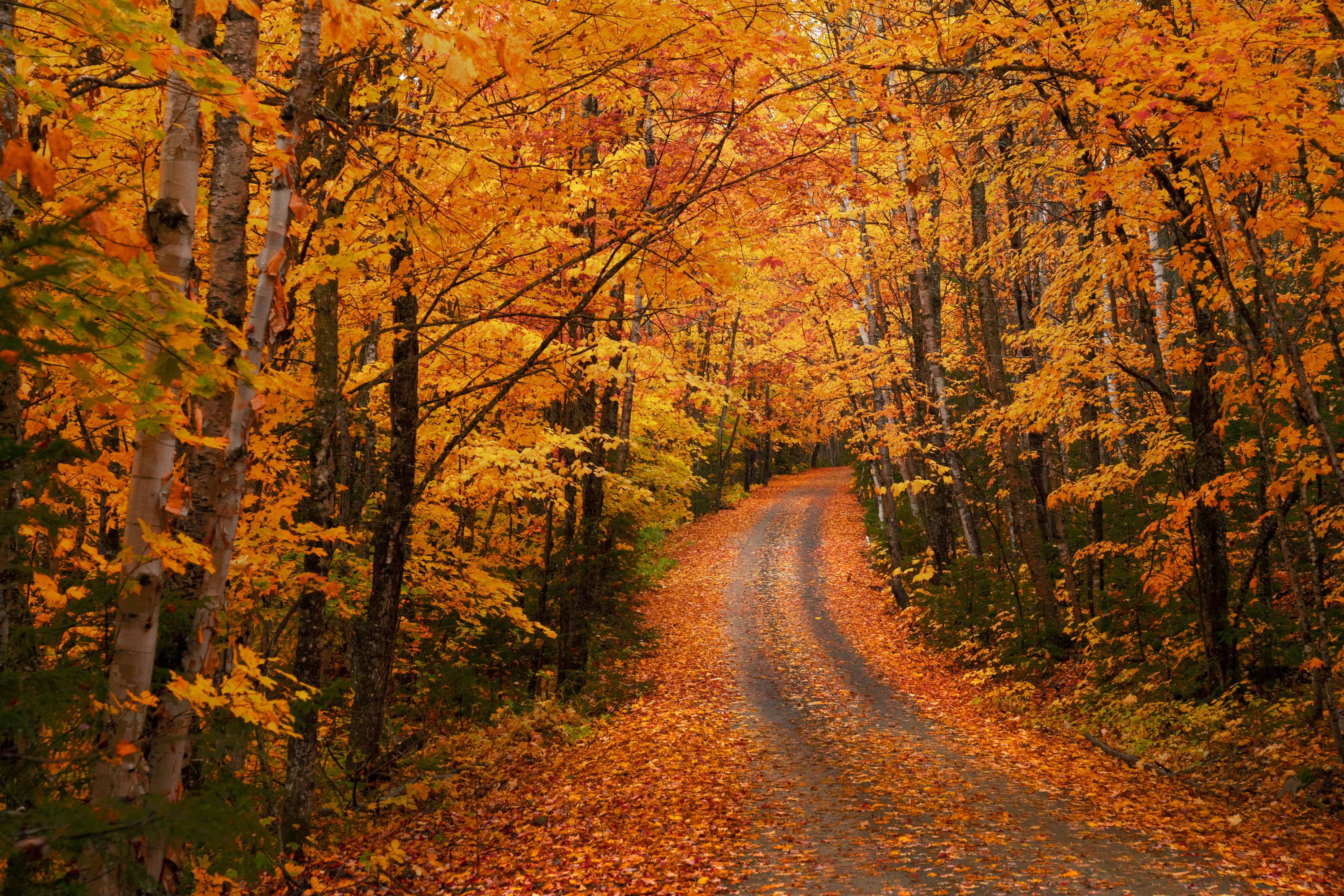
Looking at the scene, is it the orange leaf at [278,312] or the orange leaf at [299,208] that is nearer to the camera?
the orange leaf at [299,208]

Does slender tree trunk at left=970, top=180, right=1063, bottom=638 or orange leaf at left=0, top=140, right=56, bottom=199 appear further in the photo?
slender tree trunk at left=970, top=180, right=1063, bottom=638

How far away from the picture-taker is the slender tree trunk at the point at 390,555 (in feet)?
26.9

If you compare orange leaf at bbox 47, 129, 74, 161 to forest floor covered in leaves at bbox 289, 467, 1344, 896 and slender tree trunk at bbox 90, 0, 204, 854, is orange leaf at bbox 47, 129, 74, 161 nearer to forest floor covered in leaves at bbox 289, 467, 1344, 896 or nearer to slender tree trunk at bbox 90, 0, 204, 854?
slender tree trunk at bbox 90, 0, 204, 854

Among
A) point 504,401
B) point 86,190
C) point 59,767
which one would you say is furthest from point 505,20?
point 504,401

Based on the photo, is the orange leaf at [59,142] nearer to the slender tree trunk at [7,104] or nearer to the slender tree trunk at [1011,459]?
the slender tree trunk at [7,104]

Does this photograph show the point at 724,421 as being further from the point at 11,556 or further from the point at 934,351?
the point at 11,556

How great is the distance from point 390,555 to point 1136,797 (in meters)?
7.57

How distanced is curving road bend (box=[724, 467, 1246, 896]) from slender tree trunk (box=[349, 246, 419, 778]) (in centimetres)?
419

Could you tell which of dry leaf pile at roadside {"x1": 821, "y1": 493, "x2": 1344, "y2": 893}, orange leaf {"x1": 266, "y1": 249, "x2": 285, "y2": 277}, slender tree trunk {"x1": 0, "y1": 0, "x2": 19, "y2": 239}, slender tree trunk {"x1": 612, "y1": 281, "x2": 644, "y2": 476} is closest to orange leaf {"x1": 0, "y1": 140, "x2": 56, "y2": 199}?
slender tree trunk {"x1": 0, "y1": 0, "x2": 19, "y2": 239}

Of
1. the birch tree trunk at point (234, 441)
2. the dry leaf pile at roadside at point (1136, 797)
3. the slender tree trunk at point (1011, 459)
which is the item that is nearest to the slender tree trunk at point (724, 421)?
the slender tree trunk at point (1011, 459)

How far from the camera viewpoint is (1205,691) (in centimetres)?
883

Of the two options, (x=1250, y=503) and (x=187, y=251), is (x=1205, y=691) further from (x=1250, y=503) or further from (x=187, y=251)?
(x=187, y=251)

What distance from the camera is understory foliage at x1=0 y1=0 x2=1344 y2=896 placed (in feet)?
10.8

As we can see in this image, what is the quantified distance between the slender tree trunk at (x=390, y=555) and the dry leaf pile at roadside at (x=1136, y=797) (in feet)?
21.7
